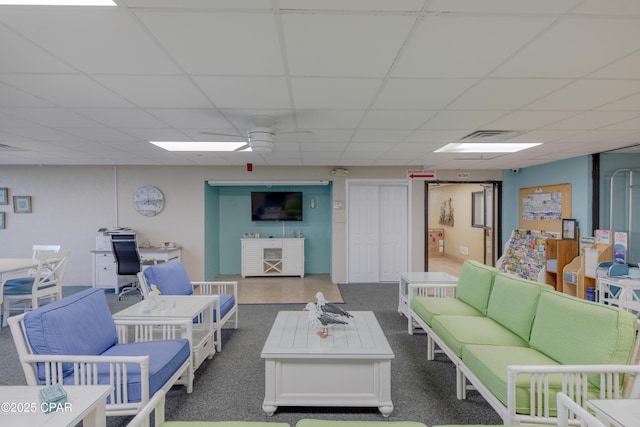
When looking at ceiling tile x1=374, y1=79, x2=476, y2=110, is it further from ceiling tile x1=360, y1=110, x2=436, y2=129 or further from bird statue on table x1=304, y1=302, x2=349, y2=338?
bird statue on table x1=304, y1=302, x2=349, y2=338

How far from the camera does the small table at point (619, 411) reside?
4.21 ft

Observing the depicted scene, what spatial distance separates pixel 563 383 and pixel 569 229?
4301mm

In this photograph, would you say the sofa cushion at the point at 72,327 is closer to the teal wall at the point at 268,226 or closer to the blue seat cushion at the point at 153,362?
the blue seat cushion at the point at 153,362

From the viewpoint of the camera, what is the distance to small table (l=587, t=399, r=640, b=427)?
1.28 metres

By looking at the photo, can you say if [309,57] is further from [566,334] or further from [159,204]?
[159,204]

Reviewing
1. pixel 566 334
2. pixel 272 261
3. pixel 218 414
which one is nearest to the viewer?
pixel 566 334

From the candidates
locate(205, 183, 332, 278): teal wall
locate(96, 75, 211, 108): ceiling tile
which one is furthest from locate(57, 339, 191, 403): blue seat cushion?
locate(205, 183, 332, 278): teal wall

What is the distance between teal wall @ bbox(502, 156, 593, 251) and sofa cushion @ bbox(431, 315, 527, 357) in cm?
331

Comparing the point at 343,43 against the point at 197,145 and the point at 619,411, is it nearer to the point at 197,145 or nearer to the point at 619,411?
the point at 619,411

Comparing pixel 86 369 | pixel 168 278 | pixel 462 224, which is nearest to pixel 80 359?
pixel 86 369

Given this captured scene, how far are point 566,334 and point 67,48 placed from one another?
347 cm

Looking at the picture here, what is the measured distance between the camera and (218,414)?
2275 millimetres

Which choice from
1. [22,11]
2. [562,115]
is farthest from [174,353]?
[562,115]

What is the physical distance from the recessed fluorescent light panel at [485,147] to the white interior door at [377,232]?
1960mm
